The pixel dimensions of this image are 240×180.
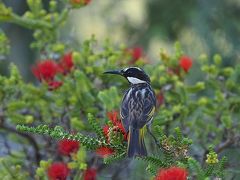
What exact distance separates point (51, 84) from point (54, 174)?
1.51m

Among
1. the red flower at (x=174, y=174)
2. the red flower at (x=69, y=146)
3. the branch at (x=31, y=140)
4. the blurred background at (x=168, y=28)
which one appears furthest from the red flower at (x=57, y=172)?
the blurred background at (x=168, y=28)

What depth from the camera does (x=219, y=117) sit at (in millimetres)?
5902

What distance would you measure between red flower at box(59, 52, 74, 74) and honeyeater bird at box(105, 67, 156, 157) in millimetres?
497

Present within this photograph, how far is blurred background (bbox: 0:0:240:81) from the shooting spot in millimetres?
9781

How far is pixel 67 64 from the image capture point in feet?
19.4

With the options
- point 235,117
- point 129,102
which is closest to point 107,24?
point 235,117

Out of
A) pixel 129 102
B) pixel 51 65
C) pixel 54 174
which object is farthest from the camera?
pixel 51 65

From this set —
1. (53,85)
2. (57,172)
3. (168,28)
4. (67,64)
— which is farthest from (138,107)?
(168,28)

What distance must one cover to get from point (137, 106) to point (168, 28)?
5.60m

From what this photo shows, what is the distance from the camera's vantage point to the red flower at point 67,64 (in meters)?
5.90

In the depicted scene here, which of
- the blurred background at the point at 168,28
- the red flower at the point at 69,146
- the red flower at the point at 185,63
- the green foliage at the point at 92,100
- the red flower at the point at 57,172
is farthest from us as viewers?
the blurred background at the point at 168,28

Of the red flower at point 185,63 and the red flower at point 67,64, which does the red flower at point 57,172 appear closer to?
the red flower at point 67,64

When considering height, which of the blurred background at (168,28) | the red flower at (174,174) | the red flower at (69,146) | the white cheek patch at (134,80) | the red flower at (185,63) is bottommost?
the red flower at (174,174)

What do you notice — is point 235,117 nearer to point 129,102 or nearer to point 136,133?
point 129,102
